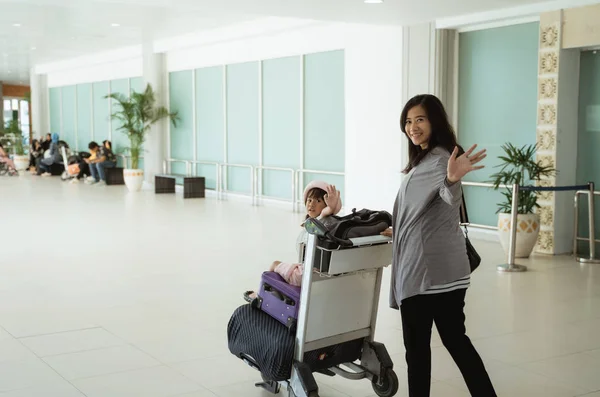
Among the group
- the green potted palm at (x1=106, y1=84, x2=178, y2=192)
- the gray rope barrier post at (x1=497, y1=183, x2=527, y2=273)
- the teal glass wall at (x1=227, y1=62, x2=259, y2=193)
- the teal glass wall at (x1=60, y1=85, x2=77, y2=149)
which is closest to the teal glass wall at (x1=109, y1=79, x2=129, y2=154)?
the green potted palm at (x1=106, y1=84, x2=178, y2=192)

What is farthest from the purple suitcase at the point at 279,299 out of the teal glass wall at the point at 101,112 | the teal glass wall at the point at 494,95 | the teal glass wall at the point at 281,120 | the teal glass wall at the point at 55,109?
the teal glass wall at the point at 55,109

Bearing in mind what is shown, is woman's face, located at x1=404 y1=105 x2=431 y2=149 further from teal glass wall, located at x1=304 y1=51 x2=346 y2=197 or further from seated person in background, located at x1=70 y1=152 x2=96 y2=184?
seated person in background, located at x1=70 y1=152 x2=96 y2=184

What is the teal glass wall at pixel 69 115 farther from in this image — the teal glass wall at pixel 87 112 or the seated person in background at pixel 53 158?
the seated person in background at pixel 53 158

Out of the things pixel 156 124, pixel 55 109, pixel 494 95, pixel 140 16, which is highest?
pixel 140 16

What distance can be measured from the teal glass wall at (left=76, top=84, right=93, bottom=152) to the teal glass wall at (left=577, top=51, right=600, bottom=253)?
18.0 metres

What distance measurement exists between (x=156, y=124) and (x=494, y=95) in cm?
1041

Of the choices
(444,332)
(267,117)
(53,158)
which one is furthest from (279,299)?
(53,158)

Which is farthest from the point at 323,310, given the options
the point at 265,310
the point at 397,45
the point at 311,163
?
the point at 311,163

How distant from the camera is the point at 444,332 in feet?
11.6

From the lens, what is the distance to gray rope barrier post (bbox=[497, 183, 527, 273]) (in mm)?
8227

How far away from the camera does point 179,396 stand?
418 centimetres

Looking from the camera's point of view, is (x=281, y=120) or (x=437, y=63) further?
(x=281, y=120)

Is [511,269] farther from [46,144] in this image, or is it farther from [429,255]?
[46,144]

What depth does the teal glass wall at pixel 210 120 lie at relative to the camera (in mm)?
17000
